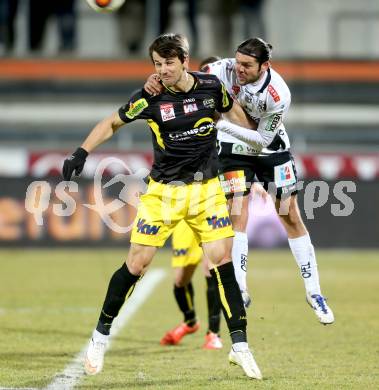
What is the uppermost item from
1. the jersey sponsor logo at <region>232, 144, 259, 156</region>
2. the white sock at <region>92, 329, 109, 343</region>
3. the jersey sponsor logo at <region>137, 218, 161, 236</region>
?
the jersey sponsor logo at <region>232, 144, 259, 156</region>

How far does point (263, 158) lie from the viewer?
8477mm

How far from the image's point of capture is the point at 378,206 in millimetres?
19859

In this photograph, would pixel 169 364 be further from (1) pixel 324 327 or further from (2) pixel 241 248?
(1) pixel 324 327

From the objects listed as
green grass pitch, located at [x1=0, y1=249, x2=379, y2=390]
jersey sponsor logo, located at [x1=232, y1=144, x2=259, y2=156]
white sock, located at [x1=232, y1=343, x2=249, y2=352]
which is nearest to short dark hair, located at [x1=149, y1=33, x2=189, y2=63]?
jersey sponsor logo, located at [x1=232, y1=144, x2=259, y2=156]

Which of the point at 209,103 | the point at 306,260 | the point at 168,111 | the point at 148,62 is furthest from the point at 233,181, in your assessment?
the point at 148,62

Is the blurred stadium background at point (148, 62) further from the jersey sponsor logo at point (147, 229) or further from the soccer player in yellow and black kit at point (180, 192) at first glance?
the jersey sponsor logo at point (147, 229)

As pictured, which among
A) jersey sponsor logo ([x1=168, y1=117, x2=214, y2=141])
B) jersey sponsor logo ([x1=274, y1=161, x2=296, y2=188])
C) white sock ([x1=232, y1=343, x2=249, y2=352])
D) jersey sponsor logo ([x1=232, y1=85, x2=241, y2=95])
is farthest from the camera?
jersey sponsor logo ([x1=274, y1=161, x2=296, y2=188])

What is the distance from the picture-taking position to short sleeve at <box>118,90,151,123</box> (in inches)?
280

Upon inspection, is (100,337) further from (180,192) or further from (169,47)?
(169,47)

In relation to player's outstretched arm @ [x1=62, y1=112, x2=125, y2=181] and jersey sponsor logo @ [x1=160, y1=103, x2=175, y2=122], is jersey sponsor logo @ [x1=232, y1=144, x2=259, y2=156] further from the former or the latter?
player's outstretched arm @ [x1=62, y1=112, x2=125, y2=181]

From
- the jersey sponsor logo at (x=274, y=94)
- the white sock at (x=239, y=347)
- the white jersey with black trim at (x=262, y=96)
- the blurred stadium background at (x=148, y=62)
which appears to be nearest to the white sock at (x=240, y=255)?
the white jersey with black trim at (x=262, y=96)

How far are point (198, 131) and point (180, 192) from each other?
18.3 inches

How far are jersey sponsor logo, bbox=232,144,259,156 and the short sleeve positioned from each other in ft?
4.71

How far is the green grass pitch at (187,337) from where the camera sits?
720 cm
